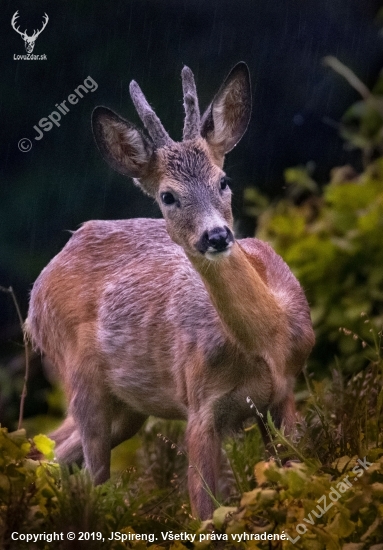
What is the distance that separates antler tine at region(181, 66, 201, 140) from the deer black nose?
0.68 meters

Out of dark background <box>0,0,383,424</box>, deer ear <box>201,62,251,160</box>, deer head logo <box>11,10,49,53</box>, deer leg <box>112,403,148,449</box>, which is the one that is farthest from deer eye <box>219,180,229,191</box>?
deer head logo <box>11,10,49,53</box>

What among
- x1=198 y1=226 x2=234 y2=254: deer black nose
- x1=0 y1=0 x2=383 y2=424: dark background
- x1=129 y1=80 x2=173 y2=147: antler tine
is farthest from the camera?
x1=0 y1=0 x2=383 y2=424: dark background

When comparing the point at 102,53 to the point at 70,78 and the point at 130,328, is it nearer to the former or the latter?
the point at 70,78

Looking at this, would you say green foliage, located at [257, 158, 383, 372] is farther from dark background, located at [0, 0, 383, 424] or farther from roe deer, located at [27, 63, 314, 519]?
dark background, located at [0, 0, 383, 424]

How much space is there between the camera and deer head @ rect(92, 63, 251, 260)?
5.38m

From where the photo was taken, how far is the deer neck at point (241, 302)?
5.39 metres

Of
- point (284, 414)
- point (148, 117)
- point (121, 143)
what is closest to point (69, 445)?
point (284, 414)

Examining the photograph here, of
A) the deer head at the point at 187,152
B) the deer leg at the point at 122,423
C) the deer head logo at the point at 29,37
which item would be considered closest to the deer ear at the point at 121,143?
the deer head at the point at 187,152

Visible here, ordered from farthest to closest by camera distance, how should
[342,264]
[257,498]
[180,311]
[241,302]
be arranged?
[342,264] → [180,311] → [241,302] → [257,498]

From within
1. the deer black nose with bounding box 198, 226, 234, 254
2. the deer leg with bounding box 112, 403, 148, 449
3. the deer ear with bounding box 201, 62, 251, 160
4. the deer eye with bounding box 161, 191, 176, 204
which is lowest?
the deer leg with bounding box 112, 403, 148, 449

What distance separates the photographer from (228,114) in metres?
5.70

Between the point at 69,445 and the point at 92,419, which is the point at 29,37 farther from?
the point at 92,419

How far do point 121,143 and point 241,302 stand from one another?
3.48 ft

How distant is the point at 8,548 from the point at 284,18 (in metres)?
7.06
